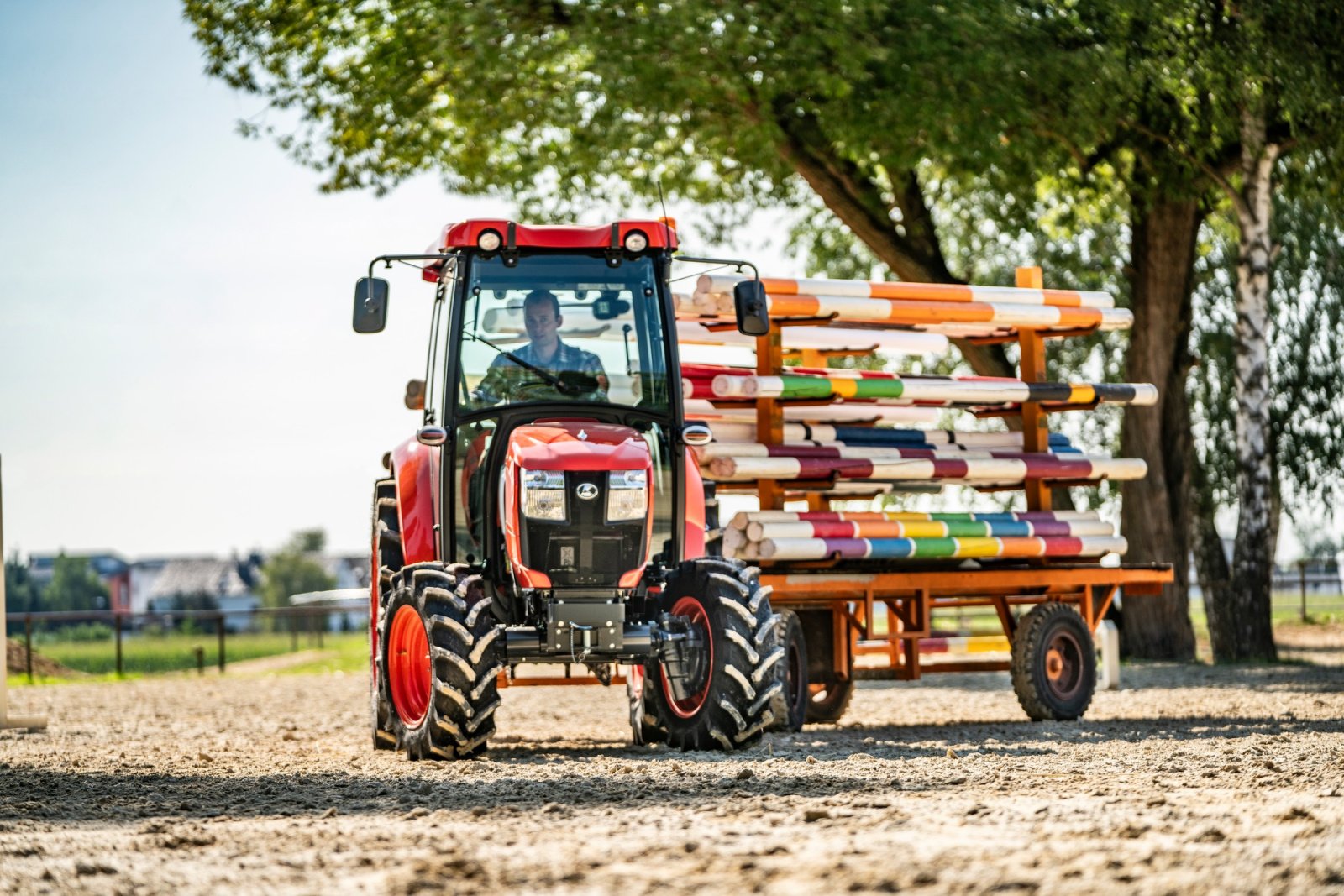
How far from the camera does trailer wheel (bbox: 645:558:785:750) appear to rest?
385 inches

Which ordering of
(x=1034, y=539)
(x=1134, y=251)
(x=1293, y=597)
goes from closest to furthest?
1. (x=1034, y=539)
2. (x=1134, y=251)
3. (x=1293, y=597)

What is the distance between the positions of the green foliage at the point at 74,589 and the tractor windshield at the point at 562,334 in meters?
93.9

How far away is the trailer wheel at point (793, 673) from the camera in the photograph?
1230 cm

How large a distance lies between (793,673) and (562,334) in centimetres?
331

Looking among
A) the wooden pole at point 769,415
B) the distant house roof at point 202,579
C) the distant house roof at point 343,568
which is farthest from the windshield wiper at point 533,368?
the distant house roof at point 202,579

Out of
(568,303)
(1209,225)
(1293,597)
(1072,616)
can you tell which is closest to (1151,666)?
(1072,616)

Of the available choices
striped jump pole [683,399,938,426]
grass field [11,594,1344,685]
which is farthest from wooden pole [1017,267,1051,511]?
grass field [11,594,1344,685]

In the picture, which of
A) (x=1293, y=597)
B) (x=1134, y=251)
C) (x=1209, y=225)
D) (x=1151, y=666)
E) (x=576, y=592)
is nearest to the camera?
(x=576, y=592)

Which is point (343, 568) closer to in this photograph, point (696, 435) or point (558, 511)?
point (696, 435)

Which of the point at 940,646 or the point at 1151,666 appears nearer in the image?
the point at 940,646

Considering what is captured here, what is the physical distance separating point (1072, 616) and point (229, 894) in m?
9.48

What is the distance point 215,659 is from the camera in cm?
3209

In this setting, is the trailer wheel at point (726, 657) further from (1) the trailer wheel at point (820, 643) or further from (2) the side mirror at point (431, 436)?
(1) the trailer wheel at point (820, 643)

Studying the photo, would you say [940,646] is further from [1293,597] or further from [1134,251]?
[1293,597]
